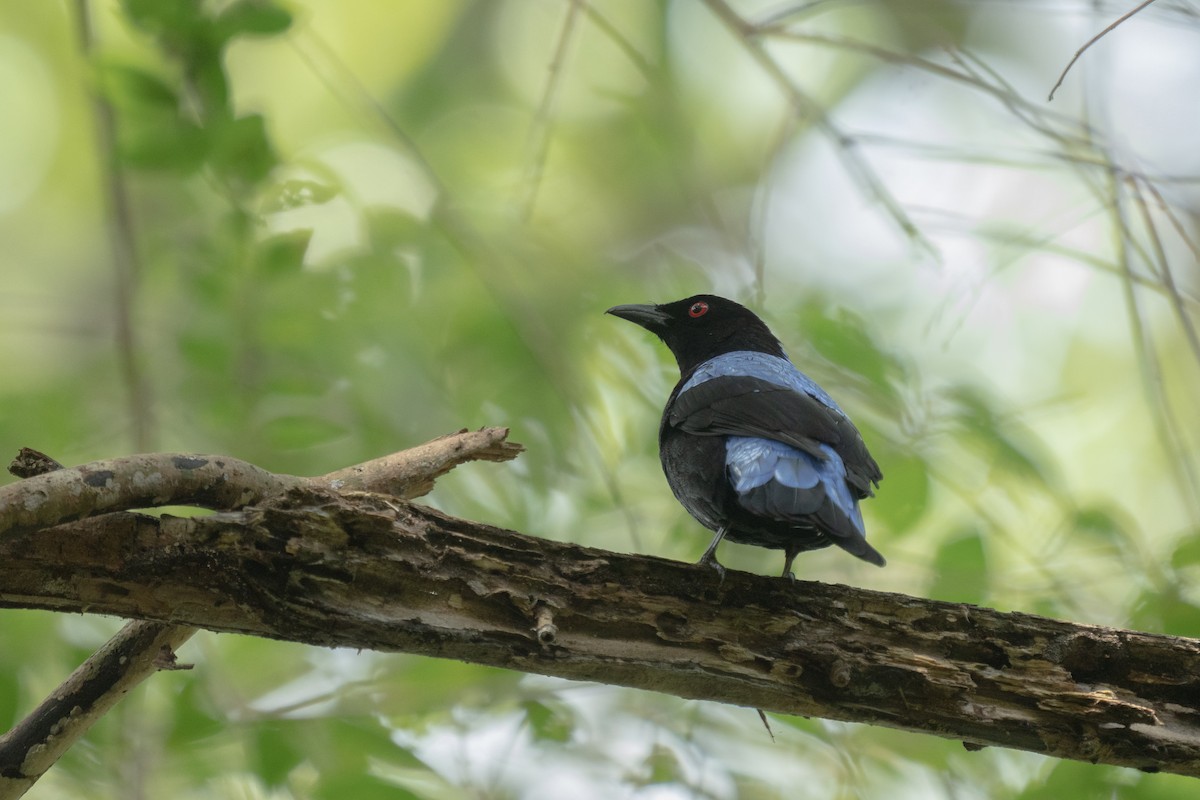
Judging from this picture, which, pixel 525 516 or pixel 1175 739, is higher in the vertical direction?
pixel 525 516

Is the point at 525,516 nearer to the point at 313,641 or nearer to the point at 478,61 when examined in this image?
the point at 313,641

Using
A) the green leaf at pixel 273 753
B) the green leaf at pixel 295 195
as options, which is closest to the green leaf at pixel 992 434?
the green leaf at pixel 295 195

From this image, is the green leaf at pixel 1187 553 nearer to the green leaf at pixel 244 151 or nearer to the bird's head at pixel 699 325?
the bird's head at pixel 699 325

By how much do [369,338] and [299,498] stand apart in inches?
96.0

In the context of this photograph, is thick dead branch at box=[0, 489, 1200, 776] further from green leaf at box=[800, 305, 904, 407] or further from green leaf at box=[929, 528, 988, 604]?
green leaf at box=[800, 305, 904, 407]

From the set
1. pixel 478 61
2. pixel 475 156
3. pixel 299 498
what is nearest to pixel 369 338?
A: pixel 299 498

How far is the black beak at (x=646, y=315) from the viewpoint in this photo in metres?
5.61

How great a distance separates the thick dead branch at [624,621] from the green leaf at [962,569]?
88cm

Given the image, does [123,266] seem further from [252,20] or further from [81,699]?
[81,699]

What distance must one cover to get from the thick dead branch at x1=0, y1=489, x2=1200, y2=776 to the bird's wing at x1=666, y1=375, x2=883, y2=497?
1.94 feet

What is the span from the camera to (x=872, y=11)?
27.9ft

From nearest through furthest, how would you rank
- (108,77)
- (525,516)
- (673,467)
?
(108,77)
(673,467)
(525,516)

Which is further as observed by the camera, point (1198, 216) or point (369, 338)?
point (369, 338)

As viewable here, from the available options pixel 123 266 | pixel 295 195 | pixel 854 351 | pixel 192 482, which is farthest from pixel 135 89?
pixel 854 351
